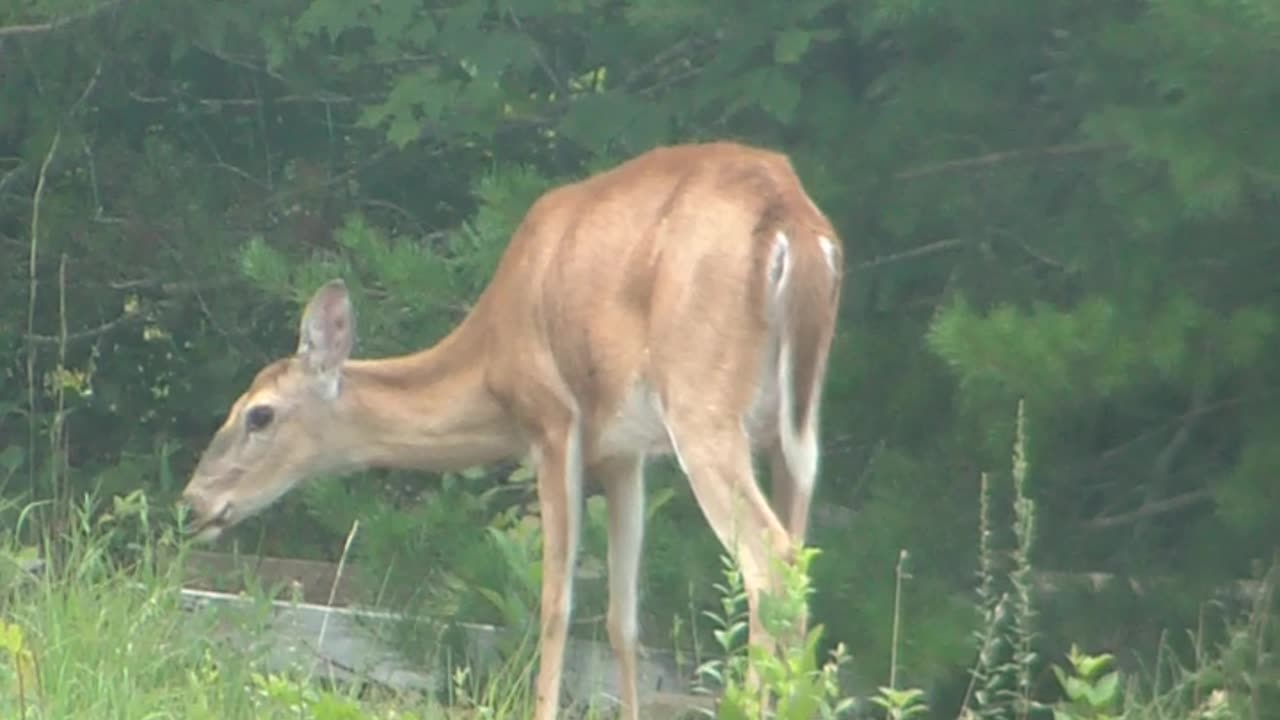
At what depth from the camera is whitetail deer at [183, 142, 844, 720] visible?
6609mm

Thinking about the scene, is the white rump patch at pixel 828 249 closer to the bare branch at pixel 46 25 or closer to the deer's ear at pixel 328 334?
the deer's ear at pixel 328 334

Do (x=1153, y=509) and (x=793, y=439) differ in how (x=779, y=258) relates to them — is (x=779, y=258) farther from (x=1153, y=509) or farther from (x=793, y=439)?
(x=1153, y=509)

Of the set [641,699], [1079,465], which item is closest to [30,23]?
[641,699]

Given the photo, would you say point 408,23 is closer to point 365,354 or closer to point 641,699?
point 365,354

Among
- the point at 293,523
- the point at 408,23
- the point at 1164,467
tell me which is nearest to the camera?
the point at 1164,467

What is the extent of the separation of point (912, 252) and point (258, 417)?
2.09 metres

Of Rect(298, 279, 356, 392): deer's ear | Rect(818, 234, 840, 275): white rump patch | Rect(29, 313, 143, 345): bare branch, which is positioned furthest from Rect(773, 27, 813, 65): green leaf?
Rect(29, 313, 143, 345): bare branch

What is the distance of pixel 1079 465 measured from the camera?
727cm

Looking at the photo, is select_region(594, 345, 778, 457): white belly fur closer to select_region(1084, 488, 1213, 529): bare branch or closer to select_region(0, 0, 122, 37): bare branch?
select_region(1084, 488, 1213, 529): bare branch

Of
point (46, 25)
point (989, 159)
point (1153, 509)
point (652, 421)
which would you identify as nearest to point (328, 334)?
point (652, 421)

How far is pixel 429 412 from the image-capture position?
782cm

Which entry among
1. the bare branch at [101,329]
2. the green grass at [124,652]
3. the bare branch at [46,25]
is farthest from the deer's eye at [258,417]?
the bare branch at [101,329]

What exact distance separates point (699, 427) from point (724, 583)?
0.92m

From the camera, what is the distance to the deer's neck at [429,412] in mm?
7695
